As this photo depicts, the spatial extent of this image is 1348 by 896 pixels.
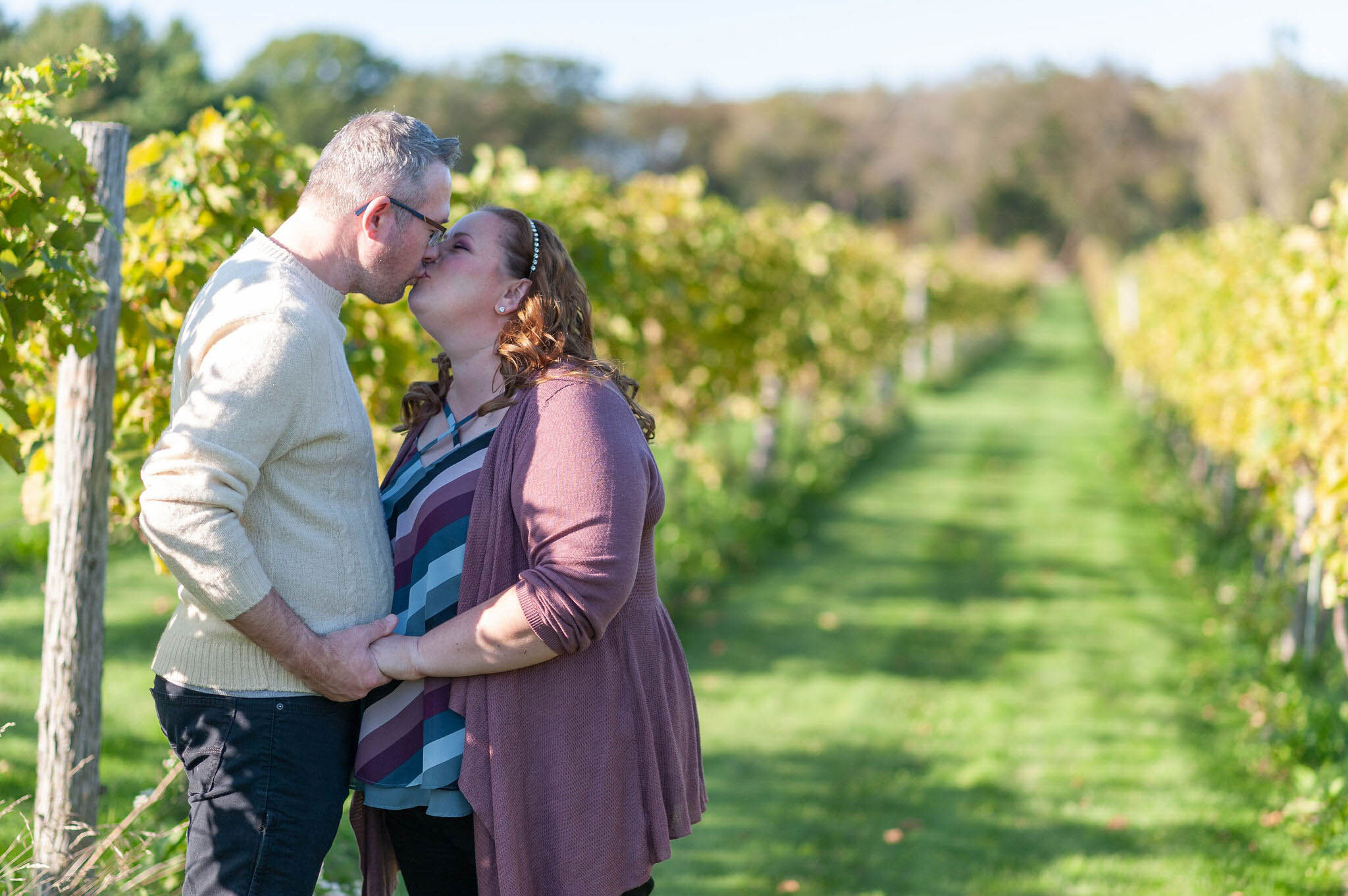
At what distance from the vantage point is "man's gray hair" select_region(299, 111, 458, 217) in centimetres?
194

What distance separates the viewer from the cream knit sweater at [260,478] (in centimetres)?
175

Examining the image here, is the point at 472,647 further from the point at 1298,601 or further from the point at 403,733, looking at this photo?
the point at 1298,601

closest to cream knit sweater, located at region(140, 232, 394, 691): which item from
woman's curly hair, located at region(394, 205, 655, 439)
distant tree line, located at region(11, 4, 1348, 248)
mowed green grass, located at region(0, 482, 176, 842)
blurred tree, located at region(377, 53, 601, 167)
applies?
woman's curly hair, located at region(394, 205, 655, 439)

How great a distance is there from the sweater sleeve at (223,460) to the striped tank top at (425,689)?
290 mm

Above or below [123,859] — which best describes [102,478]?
above

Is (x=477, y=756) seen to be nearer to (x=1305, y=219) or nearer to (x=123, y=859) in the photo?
(x=123, y=859)

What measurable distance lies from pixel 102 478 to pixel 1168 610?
740 cm

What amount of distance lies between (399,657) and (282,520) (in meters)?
0.30

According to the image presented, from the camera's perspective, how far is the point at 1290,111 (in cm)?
1543

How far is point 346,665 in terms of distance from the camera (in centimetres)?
190

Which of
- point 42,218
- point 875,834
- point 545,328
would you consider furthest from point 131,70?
point 875,834

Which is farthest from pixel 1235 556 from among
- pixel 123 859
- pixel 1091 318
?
pixel 1091 318

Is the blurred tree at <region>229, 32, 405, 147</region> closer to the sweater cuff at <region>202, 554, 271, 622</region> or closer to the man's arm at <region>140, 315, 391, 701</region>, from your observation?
the man's arm at <region>140, 315, 391, 701</region>

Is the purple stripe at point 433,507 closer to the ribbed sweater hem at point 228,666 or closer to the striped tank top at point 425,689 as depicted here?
the striped tank top at point 425,689
